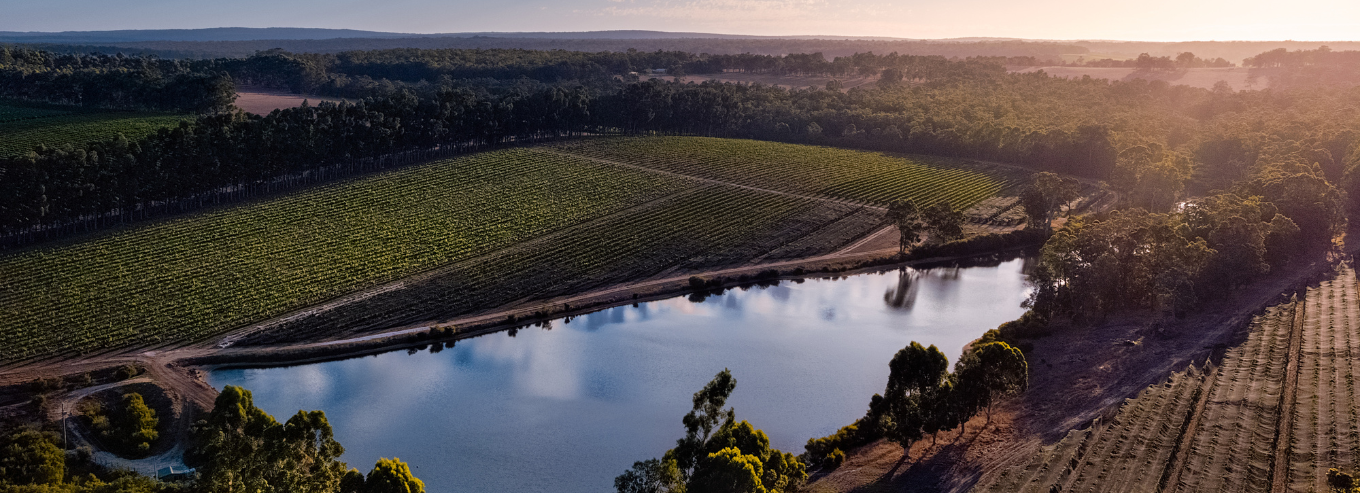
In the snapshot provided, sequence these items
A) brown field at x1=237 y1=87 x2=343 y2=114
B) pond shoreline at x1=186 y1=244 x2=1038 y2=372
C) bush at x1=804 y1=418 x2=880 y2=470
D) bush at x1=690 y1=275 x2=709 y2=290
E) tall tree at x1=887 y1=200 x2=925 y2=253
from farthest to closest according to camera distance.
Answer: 1. brown field at x1=237 y1=87 x2=343 y2=114
2. tall tree at x1=887 y1=200 x2=925 y2=253
3. bush at x1=690 y1=275 x2=709 y2=290
4. pond shoreline at x1=186 y1=244 x2=1038 y2=372
5. bush at x1=804 y1=418 x2=880 y2=470

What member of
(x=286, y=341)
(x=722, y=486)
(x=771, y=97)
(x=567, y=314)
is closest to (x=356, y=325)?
(x=286, y=341)

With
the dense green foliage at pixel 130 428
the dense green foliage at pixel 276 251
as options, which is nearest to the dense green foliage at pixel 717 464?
the dense green foliage at pixel 130 428

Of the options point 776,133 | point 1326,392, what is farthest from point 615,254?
point 776,133

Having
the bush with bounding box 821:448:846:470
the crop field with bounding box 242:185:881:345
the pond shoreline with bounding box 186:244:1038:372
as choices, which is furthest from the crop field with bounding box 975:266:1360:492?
the crop field with bounding box 242:185:881:345

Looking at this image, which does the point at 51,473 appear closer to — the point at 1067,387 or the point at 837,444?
the point at 837,444

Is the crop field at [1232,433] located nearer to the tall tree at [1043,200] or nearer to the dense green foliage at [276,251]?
the tall tree at [1043,200]

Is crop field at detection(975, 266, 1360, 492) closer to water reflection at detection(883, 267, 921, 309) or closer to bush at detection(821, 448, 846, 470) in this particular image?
bush at detection(821, 448, 846, 470)

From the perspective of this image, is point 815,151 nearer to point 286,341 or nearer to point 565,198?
point 565,198
